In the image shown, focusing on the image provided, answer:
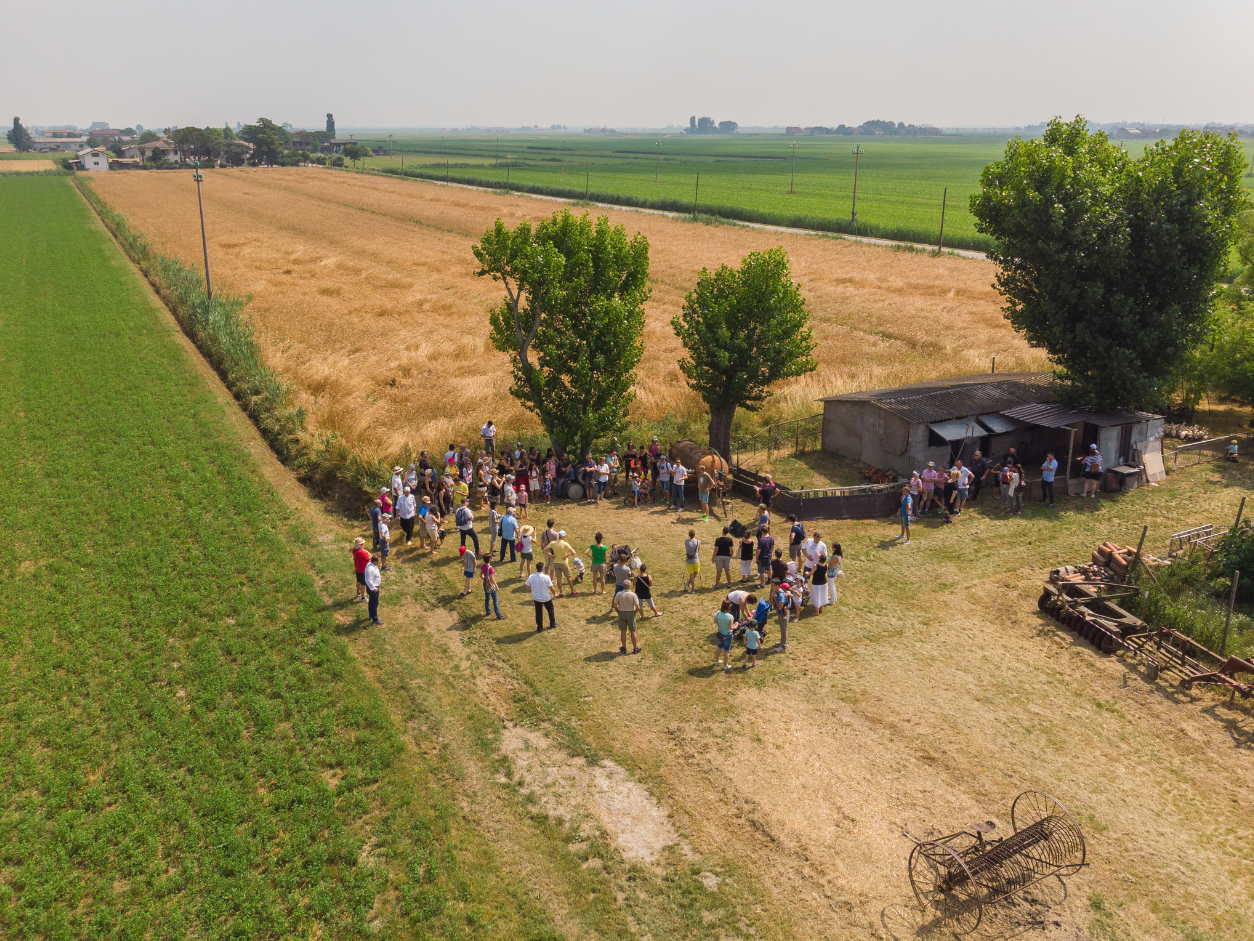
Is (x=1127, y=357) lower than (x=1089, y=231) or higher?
lower

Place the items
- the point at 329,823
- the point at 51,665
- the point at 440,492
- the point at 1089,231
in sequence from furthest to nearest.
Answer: the point at 1089,231 < the point at 440,492 < the point at 51,665 < the point at 329,823

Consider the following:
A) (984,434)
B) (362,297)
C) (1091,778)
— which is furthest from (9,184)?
(1091,778)

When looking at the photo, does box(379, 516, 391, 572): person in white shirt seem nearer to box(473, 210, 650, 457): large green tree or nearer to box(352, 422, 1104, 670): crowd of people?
box(352, 422, 1104, 670): crowd of people

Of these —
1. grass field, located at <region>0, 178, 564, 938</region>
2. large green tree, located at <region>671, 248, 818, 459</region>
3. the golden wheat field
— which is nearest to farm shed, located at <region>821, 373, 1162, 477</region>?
large green tree, located at <region>671, 248, 818, 459</region>

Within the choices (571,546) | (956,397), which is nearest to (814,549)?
(571,546)

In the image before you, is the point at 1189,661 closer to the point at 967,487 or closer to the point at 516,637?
the point at 967,487

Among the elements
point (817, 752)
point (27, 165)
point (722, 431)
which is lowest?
point (817, 752)

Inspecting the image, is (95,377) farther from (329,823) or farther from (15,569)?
(329,823)
